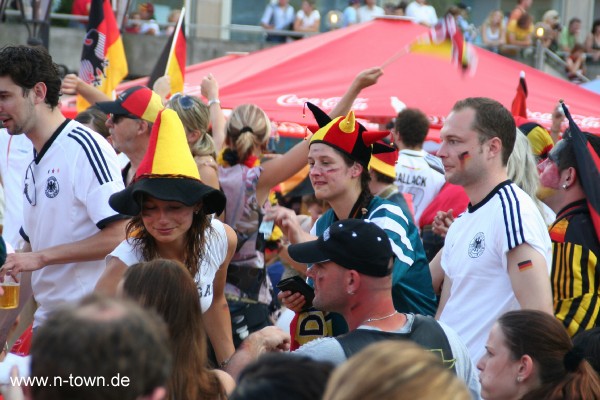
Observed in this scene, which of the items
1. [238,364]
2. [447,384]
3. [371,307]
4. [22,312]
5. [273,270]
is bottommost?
[273,270]

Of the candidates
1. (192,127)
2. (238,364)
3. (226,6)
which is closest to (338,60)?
(192,127)

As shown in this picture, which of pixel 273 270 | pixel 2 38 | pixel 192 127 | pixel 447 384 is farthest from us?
pixel 2 38

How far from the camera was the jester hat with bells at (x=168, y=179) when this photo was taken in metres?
4.42

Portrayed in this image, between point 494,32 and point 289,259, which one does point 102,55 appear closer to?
point 289,259

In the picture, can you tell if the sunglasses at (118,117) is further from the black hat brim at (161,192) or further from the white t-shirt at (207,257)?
the black hat brim at (161,192)

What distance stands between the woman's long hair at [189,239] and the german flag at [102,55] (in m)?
4.86

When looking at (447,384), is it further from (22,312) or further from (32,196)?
(22,312)

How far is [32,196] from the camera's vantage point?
5043 millimetres

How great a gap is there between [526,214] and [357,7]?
17250 millimetres

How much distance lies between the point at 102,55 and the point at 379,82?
2.75 metres

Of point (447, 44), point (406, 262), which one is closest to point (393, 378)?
point (406, 262)

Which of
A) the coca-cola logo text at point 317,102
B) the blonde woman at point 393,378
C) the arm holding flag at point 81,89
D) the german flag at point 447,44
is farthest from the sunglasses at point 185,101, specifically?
the blonde woman at point 393,378

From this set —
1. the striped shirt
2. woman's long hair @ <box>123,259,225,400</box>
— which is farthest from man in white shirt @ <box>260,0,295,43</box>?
woman's long hair @ <box>123,259,225,400</box>

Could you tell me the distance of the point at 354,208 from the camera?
4816 mm
